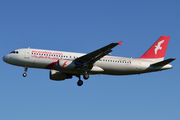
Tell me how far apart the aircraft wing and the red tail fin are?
8269 mm

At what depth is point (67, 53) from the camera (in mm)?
40188

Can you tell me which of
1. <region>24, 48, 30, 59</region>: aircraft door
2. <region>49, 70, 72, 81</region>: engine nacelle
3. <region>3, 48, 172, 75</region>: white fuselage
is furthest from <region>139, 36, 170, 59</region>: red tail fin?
<region>24, 48, 30, 59</region>: aircraft door

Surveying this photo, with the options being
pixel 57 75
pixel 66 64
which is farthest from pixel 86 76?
pixel 57 75

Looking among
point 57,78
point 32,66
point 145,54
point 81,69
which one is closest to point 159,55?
point 145,54

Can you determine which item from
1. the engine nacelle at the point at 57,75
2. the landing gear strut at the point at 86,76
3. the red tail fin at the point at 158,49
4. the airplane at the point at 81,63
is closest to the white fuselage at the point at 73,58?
the airplane at the point at 81,63

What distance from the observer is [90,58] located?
127 feet

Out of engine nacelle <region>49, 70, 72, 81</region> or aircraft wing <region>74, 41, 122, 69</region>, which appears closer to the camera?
aircraft wing <region>74, 41, 122, 69</region>

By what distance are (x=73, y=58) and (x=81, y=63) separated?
144cm

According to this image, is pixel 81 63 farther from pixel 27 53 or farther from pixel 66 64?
pixel 27 53

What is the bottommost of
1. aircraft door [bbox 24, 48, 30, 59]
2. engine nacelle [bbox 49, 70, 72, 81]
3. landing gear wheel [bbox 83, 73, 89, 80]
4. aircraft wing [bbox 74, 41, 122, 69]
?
landing gear wheel [bbox 83, 73, 89, 80]

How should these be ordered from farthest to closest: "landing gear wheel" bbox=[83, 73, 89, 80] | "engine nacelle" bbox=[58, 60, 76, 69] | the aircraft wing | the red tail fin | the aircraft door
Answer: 1. the red tail fin
2. "landing gear wheel" bbox=[83, 73, 89, 80]
3. the aircraft door
4. "engine nacelle" bbox=[58, 60, 76, 69]
5. the aircraft wing

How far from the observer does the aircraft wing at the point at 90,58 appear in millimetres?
36938

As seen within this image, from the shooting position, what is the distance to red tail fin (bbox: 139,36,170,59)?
4388 centimetres

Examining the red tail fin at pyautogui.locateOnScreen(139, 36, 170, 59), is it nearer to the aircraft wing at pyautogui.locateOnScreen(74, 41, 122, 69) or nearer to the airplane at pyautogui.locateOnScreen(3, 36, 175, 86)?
the airplane at pyautogui.locateOnScreen(3, 36, 175, 86)
